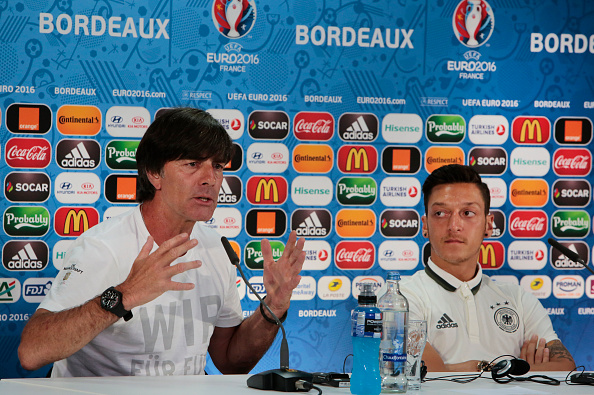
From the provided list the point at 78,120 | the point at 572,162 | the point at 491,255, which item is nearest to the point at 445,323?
the point at 491,255

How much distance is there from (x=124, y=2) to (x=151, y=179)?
4.22ft

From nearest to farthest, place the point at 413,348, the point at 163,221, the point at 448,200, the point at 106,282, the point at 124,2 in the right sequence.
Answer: the point at 413,348 < the point at 106,282 < the point at 163,221 < the point at 448,200 < the point at 124,2

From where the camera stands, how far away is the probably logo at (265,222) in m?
3.46

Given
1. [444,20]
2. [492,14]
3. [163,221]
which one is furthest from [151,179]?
[492,14]

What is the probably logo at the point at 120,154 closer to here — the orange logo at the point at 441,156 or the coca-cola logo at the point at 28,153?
the coca-cola logo at the point at 28,153

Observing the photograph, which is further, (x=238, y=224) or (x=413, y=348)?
(x=238, y=224)

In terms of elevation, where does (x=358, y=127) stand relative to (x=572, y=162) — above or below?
above

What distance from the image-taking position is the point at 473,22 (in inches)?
146

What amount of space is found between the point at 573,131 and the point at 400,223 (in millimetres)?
1130

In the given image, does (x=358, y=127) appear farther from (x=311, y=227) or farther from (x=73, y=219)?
(x=73, y=219)

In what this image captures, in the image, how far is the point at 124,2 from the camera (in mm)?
3326

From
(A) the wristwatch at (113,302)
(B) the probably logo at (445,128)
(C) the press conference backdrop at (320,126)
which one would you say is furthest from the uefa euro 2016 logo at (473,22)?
(A) the wristwatch at (113,302)

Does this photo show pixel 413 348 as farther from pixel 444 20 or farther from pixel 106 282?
pixel 444 20

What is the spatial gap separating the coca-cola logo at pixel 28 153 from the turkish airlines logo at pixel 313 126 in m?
1.21
